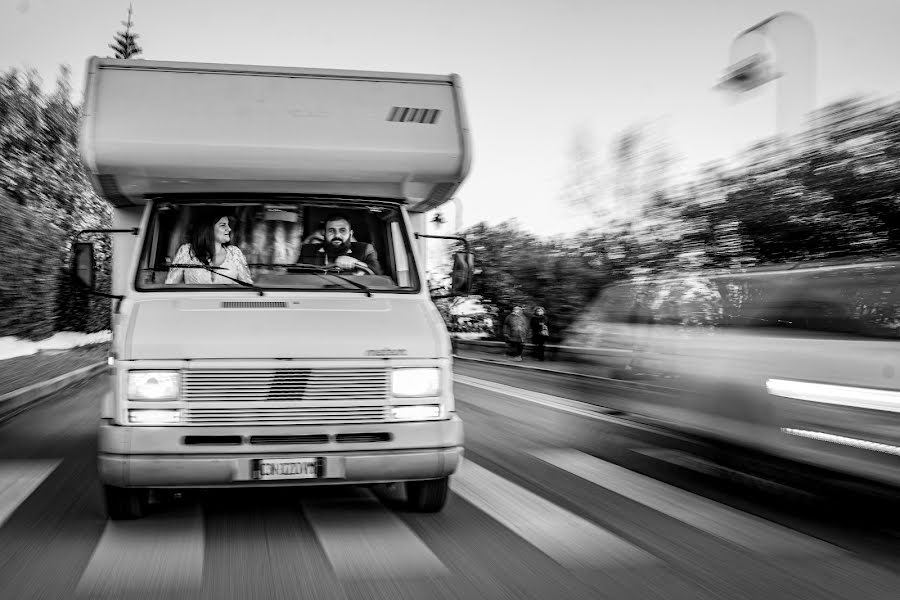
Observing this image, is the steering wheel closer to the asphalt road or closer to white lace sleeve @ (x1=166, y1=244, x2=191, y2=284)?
white lace sleeve @ (x1=166, y1=244, x2=191, y2=284)

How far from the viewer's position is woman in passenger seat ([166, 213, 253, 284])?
603cm

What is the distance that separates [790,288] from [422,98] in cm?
290

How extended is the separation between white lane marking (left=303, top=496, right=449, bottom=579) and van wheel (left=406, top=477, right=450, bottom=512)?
0.17m

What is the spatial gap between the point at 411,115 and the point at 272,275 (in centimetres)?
148

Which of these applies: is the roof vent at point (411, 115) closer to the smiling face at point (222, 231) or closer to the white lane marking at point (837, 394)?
the smiling face at point (222, 231)

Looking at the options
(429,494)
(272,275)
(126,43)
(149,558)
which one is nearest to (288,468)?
(149,558)

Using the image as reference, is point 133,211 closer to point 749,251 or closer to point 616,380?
point 616,380

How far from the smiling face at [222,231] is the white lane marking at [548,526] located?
2463 mm

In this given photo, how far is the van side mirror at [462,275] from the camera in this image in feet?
22.3

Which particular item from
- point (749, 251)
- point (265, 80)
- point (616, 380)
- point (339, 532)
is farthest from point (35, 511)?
point (749, 251)

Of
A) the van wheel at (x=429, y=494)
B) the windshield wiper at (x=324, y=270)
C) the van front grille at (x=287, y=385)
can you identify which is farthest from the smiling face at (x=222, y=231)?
the van wheel at (x=429, y=494)

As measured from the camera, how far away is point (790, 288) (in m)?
6.45

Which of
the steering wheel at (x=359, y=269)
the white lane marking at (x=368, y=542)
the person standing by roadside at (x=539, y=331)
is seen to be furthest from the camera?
the person standing by roadside at (x=539, y=331)

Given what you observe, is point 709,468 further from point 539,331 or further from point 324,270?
point 539,331
